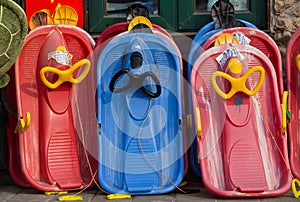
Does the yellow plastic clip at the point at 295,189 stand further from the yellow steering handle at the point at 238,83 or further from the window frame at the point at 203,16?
the window frame at the point at 203,16

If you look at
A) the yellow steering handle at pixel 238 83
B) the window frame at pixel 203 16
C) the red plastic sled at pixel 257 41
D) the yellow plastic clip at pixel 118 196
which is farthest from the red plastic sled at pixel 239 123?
the window frame at pixel 203 16

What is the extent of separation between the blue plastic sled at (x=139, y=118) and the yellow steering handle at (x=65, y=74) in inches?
4.9

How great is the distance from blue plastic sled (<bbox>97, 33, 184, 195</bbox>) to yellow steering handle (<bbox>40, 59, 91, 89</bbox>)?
0.13 meters

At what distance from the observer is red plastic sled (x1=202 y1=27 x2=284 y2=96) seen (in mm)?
5789

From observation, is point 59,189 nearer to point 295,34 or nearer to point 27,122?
point 27,122

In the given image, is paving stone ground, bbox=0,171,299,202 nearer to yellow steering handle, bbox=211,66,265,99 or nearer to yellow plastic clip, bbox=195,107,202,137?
yellow plastic clip, bbox=195,107,202,137

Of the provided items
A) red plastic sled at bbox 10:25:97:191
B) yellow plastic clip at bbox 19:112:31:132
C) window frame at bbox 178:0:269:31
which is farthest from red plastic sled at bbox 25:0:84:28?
yellow plastic clip at bbox 19:112:31:132

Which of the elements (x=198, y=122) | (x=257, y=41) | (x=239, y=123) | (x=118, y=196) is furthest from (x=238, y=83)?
(x=118, y=196)

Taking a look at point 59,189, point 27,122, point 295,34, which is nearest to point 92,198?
point 59,189

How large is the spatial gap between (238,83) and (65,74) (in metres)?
1.38

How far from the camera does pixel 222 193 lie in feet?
16.8

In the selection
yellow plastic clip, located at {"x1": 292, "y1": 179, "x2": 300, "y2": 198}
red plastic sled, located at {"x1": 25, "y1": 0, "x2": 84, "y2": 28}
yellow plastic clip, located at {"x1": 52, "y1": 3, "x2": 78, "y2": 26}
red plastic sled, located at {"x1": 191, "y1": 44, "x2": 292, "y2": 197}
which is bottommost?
yellow plastic clip, located at {"x1": 292, "y1": 179, "x2": 300, "y2": 198}

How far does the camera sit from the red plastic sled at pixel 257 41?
5.79m

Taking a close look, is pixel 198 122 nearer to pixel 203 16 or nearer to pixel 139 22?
pixel 139 22
